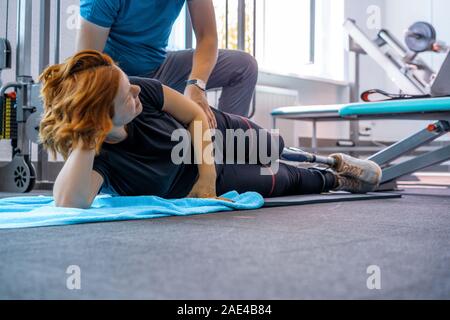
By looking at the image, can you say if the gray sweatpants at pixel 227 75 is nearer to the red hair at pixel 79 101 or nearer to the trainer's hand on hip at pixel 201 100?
the trainer's hand on hip at pixel 201 100

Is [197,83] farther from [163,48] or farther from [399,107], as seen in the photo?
[399,107]

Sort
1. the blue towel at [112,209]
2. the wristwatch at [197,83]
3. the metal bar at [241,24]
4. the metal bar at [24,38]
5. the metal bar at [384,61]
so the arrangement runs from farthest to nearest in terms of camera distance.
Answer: the metal bar at [384,61] < the metal bar at [241,24] < the metal bar at [24,38] < the wristwatch at [197,83] < the blue towel at [112,209]

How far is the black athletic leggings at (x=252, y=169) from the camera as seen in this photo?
1.82 metres

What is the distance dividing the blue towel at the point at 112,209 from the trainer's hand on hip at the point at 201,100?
0.23 metres

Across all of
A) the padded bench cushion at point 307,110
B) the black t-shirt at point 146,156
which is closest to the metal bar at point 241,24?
the padded bench cushion at point 307,110

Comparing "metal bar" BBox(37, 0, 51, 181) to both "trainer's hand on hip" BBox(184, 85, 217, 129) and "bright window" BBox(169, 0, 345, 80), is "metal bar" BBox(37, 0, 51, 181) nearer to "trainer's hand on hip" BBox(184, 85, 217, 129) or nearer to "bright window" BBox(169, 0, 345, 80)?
"trainer's hand on hip" BBox(184, 85, 217, 129)

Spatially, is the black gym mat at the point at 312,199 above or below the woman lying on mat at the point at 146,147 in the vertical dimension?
below

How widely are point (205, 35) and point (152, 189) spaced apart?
2.18 feet

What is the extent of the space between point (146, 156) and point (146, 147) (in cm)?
3

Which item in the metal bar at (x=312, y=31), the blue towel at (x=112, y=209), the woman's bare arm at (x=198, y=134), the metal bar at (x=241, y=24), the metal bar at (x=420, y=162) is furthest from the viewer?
the metal bar at (x=312, y=31)

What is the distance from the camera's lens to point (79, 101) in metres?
1.29

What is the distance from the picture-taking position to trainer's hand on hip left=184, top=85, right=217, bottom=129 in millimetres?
1774

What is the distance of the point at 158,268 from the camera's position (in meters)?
0.75

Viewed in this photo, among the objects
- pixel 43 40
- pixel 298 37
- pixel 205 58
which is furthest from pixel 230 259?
pixel 298 37
